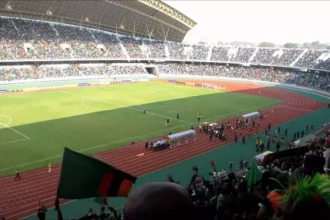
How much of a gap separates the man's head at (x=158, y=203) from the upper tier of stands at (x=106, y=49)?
59266mm

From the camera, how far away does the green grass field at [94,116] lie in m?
23.5

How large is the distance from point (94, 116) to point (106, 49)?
40.8 metres

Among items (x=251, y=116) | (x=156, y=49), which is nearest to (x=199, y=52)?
(x=156, y=49)

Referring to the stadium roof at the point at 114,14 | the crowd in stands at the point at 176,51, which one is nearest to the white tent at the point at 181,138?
the stadium roof at the point at 114,14

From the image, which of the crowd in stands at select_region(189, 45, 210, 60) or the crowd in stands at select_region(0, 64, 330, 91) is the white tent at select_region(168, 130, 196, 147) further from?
the crowd in stands at select_region(189, 45, 210, 60)

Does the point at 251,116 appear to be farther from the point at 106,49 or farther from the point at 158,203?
the point at 106,49

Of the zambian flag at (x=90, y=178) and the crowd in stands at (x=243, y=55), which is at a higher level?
the crowd in stands at (x=243, y=55)

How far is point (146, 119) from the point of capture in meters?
33.3

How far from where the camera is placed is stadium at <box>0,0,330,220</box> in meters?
4.45

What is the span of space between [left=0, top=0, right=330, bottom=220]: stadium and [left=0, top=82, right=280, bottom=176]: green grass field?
0.15m

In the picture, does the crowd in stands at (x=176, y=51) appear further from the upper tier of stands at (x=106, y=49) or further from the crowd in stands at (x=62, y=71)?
the crowd in stands at (x=62, y=71)

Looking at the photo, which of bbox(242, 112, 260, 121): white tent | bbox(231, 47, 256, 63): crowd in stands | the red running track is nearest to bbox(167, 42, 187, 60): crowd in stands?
bbox(231, 47, 256, 63): crowd in stands

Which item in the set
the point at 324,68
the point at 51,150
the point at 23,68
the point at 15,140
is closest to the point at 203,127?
the point at 51,150

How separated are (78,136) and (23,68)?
35931mm
